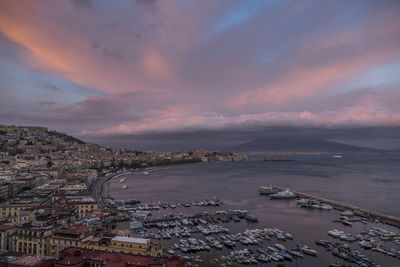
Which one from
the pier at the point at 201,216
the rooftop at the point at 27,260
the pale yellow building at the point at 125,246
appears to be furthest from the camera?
the pier at the point at 201,216

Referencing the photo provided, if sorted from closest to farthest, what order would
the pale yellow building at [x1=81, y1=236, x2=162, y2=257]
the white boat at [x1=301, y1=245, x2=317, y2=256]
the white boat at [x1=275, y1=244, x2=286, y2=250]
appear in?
the pale yellow building at [x1=81, y1=236, x2=162, y2=257], the white boat at [x1=301, y1=245, x2=317, y2=256], the white boat at [x1=275, y1=244, x2=286, y2=250]

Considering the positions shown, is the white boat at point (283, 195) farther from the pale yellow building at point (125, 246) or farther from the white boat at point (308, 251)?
the pale yellow building at point (125, 246)

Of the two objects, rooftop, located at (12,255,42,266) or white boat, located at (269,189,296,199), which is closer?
rooftop, located at (12,255,42,266)

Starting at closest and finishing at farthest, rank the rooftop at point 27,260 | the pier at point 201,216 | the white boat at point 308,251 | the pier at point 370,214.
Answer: the rooftop at point 27,260 < the white boat at point 308,251 < the pier at point 201,216 < the pier at point 370,214

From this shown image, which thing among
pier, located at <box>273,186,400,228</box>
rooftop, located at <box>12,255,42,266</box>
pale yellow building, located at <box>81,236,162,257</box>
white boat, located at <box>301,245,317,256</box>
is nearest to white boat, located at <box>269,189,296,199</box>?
pier, located at <box>273,186,400,228</box>

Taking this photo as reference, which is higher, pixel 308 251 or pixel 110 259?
pixel 110 259

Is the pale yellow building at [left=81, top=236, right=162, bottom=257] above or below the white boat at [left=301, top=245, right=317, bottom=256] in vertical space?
above

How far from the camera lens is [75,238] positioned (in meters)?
9.50

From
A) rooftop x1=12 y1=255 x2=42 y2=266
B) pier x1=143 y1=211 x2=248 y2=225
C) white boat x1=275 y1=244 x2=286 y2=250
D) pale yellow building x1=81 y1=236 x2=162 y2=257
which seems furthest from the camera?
pier x1=143 y1=211 x2=248 y2=225

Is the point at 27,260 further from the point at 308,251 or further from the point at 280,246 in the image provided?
the point at 308,251

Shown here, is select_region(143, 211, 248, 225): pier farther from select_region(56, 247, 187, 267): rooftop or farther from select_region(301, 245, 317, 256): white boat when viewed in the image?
select_region(56, 247, 187, 267): rooftop

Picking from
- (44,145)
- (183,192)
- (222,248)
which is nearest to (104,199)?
(183,192)

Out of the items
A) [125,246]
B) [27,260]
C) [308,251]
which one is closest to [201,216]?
[308,251]

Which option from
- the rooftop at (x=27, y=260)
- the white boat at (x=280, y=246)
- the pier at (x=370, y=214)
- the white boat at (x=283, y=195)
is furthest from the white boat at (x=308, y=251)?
the white boat at (x=283, y=195)
